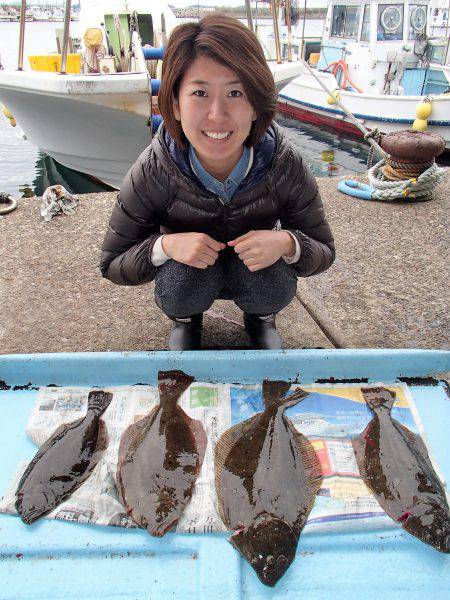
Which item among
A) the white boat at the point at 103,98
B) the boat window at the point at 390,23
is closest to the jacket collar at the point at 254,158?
the white boat at the point at 103,98

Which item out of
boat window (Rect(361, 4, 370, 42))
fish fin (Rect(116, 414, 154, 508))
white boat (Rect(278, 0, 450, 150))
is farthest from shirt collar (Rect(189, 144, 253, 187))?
boat window (Rect(361, 4, 370, 42))

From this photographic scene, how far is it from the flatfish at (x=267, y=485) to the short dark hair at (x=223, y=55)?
3.57 ft

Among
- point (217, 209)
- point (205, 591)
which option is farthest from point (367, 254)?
point (205, 591)

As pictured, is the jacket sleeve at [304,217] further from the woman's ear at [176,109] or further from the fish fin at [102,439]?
the fish fin at [102,439]

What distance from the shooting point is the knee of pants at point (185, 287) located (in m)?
1.89

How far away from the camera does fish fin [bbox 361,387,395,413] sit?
69.5 inches

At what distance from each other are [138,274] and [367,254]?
5.81 ft

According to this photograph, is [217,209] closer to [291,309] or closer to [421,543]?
[291,309]

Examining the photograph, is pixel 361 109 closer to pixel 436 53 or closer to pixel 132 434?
pixel 436 53

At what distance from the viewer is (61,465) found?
5.03 feet

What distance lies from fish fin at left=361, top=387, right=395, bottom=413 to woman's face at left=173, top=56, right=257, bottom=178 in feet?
3.40

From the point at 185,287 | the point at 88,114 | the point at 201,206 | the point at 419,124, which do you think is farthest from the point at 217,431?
the point at 419,124

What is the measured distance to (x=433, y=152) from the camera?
3.81 meters

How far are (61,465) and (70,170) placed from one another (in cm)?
A: 768
